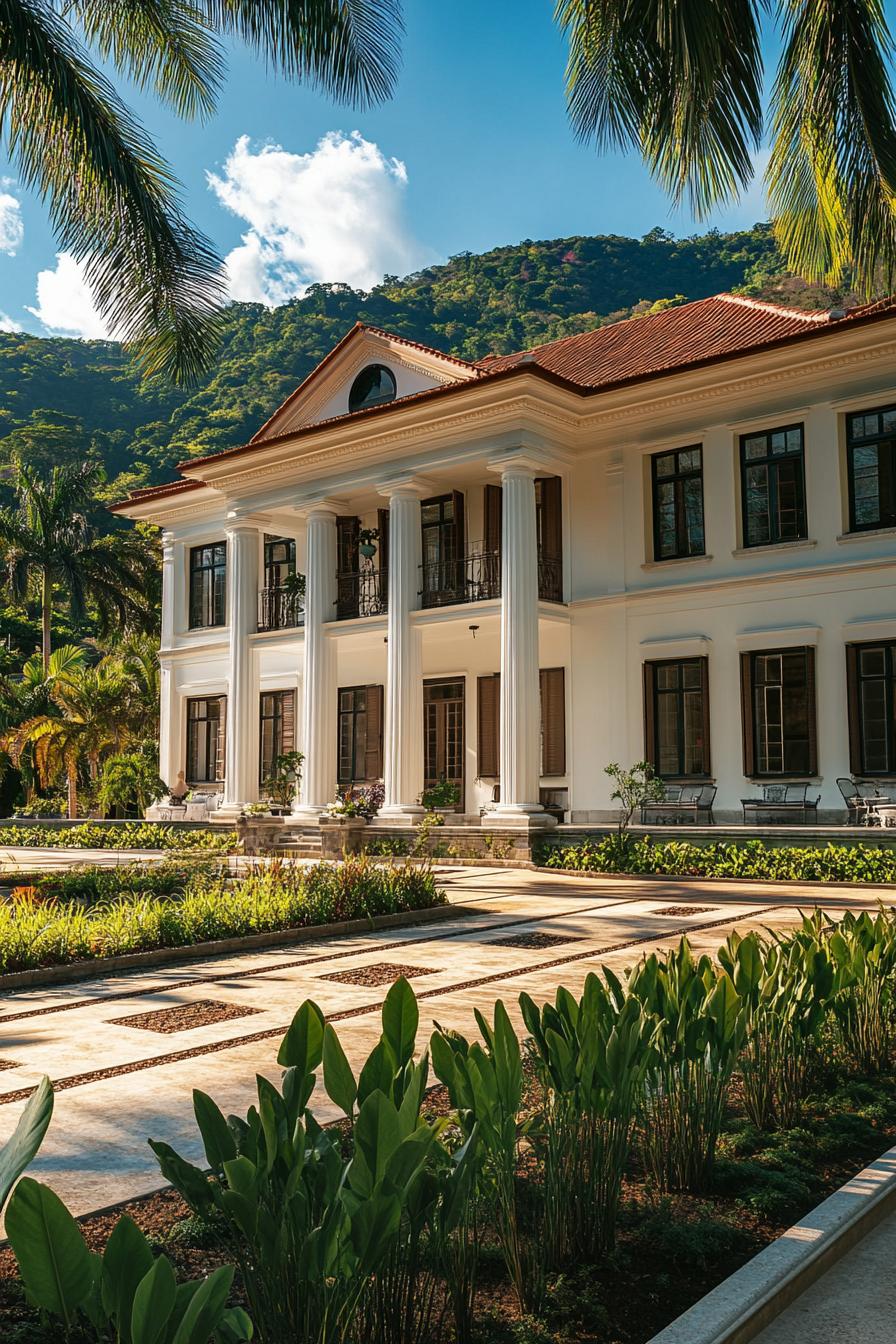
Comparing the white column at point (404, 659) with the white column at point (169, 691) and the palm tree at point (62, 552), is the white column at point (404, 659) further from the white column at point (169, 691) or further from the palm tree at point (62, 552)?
the palm tree at point (62, 552)

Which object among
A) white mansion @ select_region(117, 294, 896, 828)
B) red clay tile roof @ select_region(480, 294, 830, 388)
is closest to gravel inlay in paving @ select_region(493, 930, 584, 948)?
white mansion @ select_region(117, 294, 896, 828)

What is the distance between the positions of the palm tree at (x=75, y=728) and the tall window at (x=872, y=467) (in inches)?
812

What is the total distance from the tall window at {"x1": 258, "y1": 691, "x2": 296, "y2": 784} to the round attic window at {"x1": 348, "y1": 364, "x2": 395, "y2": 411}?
262 inches

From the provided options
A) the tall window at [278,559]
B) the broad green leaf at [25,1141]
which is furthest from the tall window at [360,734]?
the broad green leaf at [25,1141]

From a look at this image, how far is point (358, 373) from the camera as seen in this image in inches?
950

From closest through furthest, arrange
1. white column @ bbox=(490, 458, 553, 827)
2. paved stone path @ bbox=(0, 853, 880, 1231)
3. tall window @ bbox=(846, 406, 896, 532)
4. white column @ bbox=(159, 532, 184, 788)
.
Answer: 1. paved stone path @ bbox=(0, 853, 880, 1231)
2. tall window @ bbox=(846, 406, 896, 532)
3. white column @ bbox=(490, 458, 553, 827)
4. white column @ bbox=(159, 532, 184, 788)

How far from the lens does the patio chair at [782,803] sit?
18.1m

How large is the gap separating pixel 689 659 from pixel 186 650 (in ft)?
44.1

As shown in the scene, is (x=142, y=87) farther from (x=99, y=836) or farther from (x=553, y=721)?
(x=99, y=836)

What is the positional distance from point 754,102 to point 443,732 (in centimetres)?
1672

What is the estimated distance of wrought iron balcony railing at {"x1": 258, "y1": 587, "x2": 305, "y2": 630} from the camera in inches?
1009

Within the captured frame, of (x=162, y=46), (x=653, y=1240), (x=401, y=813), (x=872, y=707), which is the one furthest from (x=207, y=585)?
(x=653, y=1240)

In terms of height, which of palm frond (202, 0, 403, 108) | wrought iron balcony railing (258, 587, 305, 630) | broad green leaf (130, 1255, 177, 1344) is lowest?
broad green leaf (130, 1255, 177, 1344)

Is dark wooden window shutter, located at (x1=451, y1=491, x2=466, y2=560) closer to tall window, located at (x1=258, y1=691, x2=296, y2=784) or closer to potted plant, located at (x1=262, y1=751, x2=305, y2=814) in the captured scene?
potted plant, located at (x1=262, y1=751, x2=305, y2=814)
